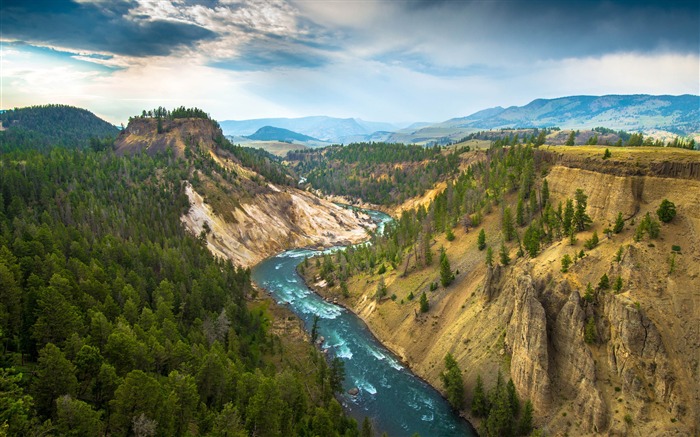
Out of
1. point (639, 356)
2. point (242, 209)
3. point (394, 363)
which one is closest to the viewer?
point (639, 356)

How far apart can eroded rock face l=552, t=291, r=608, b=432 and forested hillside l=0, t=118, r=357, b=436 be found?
26.1m

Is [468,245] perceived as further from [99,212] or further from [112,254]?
[99,212]

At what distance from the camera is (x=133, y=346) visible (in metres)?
44.8

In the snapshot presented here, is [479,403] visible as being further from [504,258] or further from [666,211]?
[666,211]

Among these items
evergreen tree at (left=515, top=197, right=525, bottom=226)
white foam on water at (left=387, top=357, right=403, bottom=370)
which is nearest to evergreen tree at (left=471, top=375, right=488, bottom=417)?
white foam on water at (left=387, top=357, right=403, bottom=370)

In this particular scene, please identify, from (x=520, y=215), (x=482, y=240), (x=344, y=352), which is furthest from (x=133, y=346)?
(x=520, y=215)

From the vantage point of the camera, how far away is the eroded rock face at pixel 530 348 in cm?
5112

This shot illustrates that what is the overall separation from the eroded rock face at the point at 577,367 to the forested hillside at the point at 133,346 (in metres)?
26.1

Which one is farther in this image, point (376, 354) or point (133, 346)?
point (376, 354)

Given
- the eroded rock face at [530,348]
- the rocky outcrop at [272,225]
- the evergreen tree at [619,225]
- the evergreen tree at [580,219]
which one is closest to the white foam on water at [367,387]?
the eroded rock face at [530,348]

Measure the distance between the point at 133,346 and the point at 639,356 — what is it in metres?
55.1

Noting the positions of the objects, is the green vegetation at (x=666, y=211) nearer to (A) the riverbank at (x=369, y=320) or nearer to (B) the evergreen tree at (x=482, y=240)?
(B) the evergreen tree at (x=482, y=240)

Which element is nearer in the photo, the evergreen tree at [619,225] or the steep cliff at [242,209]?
the evergreen tree at [619,225]

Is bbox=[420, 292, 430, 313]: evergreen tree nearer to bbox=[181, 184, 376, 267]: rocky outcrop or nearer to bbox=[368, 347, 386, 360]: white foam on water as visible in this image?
bbox=[368, 347, 386, 360]: white foam on water
